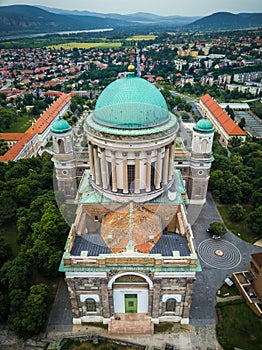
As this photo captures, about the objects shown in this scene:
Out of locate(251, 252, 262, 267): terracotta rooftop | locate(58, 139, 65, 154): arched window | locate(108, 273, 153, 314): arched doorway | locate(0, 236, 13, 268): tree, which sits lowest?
locate(0, 236, 13, 268): tree

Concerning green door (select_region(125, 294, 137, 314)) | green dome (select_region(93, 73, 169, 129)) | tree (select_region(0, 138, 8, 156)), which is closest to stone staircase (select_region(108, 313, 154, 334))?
green door (select_region(125, 294, 137, 314))

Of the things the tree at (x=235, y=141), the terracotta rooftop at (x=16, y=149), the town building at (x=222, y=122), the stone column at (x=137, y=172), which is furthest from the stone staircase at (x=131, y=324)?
the town building at (x=222, y=122)

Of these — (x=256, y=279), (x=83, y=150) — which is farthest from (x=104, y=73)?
(x=256, y=279)

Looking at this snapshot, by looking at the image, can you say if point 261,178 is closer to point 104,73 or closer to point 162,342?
point 162,342

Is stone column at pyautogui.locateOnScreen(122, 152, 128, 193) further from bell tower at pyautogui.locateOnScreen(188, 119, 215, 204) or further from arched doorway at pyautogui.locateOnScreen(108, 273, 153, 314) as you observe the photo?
bell tower at pyautogui.locateOnScreen(188, 119, 215, 204)

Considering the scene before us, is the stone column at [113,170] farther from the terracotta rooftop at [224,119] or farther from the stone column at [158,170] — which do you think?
the terracotta rooftop at [224,119]

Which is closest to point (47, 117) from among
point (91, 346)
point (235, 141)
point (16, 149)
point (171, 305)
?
point (16, 149)
